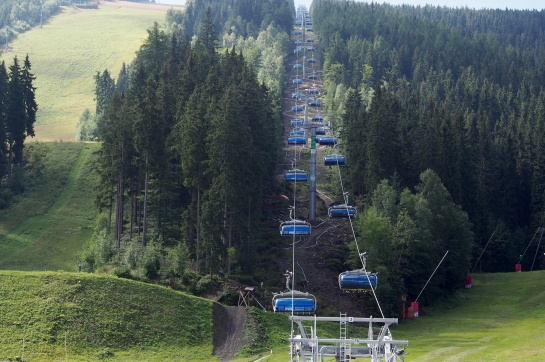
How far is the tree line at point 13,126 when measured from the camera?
100m

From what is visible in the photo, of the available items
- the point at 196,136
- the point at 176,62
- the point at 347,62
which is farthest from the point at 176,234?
the point at 347,62

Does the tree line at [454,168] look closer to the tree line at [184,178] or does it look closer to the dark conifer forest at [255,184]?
the dark conifer forest at [255,184]

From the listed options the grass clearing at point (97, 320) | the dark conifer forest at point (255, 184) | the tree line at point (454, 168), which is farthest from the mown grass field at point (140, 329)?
the tree line at point (454, 168)

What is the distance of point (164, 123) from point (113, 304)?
23966mm

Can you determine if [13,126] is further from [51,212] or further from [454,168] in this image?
[454,168]

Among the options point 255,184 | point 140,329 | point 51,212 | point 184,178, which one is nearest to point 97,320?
point 140,329

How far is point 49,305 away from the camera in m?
66.8

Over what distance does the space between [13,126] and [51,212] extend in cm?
1020

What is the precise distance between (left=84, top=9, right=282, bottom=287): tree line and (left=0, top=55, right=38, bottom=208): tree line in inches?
455

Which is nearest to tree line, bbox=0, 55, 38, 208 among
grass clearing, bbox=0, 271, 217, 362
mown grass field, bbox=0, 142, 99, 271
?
mown grass field, bbox=0, 142, 99, 271

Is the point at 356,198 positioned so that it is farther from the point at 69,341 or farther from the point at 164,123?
the point at 69,341

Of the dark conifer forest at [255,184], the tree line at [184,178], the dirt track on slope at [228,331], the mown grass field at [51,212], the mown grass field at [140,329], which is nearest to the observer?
the mown grass field at [140,329]

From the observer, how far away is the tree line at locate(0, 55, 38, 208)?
328 ft

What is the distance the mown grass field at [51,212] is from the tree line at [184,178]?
142 inches
